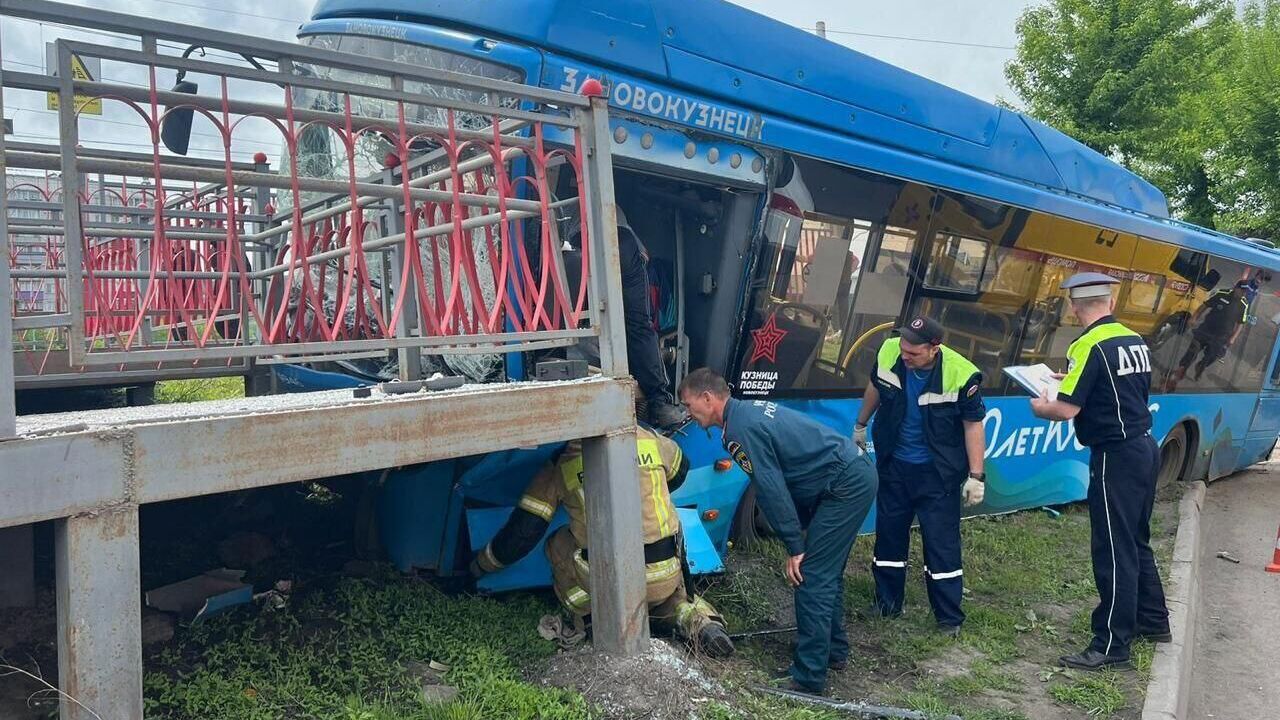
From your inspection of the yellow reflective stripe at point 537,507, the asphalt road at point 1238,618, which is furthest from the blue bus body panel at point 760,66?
the asphalt road at point 1238,618

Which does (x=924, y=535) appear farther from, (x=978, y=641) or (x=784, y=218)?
(x=784, y=218)

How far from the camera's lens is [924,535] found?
16.6 feet

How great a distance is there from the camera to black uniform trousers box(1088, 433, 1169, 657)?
4.61 metres

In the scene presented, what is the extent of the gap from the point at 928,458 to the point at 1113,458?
0.90 metres

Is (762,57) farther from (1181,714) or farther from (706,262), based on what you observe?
(1181,714)

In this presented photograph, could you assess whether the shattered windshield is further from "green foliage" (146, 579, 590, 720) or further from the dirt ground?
"green foliage" (146, 579, 590, 720)

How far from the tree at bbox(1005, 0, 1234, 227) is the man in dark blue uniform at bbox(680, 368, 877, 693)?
15.3 metres

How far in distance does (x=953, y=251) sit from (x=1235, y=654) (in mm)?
2964

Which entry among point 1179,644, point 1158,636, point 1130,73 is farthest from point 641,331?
point 1130,73

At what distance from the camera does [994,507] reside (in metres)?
7.36

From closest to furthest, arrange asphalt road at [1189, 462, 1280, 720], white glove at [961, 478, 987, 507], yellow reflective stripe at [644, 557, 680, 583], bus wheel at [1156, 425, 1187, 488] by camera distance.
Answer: yellow reflective stripe at [644, 557, 680, 583]
asphalt road at [1189, 462, 1280, 720]
white glove at [961, 478, 987, 507]
bus wheel at [1156, 425, 1187, 488]

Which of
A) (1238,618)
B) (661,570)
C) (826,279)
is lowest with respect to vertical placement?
(1238,618)

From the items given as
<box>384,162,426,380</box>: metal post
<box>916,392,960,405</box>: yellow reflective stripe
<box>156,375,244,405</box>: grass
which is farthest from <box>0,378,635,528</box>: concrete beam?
<box>156,375,244,405</box>: grass

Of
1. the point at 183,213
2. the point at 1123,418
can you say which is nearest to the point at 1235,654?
the point at 1123,418
